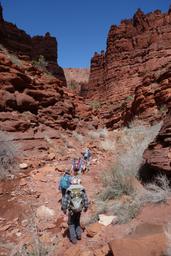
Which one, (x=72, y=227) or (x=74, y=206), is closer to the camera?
(x=74, y=206)

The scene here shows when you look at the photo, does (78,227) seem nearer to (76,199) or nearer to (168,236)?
(76,199)

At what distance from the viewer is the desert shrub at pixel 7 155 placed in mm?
9742

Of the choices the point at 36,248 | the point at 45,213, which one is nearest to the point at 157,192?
the point at 45,213

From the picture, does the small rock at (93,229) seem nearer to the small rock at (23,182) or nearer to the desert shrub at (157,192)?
the desert shrub at (157,192)

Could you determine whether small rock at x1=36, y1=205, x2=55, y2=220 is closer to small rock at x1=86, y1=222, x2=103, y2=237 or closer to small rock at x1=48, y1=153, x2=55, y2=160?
small rock at x1=86, y1=222, x2=103, y2=237

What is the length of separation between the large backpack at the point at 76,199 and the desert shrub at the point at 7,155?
14.2ft

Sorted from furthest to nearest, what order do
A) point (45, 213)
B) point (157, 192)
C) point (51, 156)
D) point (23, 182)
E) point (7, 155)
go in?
point (51, 156) < point (7, 155) < point (23, 182) < point (45, 213) < point (157, 192)

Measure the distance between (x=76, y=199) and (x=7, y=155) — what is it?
555 centimetres

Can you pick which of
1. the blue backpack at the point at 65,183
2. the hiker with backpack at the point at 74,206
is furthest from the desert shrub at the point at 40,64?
the hiker with backpack at the point at 74,206

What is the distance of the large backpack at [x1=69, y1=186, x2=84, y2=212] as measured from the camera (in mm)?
5664

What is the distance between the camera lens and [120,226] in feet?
19.5

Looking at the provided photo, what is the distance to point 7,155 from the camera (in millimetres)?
10578

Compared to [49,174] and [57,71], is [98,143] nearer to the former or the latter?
[49,174]

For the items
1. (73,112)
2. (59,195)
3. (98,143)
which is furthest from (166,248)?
(73,112)
